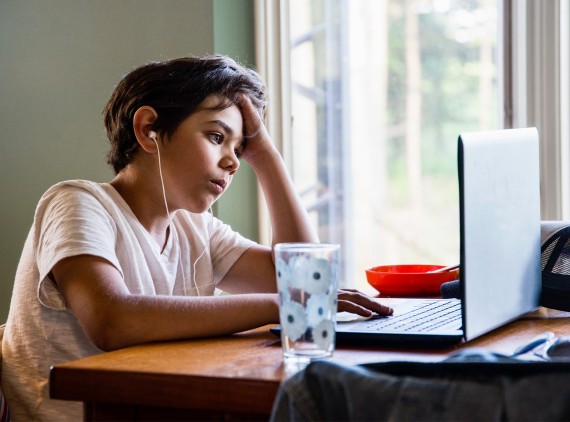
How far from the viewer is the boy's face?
5.37ft

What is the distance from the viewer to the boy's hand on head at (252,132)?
1.73m

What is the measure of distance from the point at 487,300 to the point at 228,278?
795mm

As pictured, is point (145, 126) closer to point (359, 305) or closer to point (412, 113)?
point (359, 305)

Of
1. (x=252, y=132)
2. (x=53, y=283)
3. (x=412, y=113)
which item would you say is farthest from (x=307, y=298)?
(x=412, y=113)

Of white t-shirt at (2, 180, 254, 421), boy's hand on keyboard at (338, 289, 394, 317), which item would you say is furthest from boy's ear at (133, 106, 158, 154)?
boy's hand on keyboard at (338, 289, 394, 317)

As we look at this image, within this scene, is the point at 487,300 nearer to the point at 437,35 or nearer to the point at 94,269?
the point at 94,269

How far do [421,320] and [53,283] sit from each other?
0.60 m

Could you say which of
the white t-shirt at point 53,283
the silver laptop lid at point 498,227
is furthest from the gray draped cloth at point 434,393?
the white t-shirt at point 53,283

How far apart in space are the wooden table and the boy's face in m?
0.49

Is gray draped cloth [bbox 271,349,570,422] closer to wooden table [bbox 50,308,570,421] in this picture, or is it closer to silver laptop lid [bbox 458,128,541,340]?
wooden table [bbox 50,308,570,421]

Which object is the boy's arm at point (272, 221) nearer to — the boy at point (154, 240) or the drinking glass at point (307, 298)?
the boy at point (154, 240)

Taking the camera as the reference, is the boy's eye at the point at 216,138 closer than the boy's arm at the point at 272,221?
Yes

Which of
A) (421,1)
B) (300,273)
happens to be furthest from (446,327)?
(421,1)

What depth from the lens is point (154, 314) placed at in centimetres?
124
